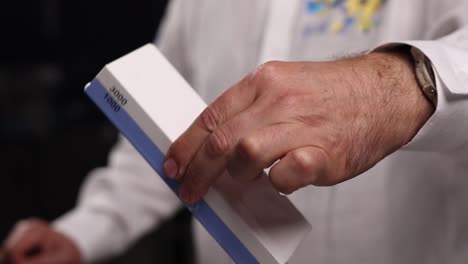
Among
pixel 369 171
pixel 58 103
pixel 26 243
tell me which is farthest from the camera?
pixel 58 103

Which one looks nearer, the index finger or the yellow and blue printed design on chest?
the index finger

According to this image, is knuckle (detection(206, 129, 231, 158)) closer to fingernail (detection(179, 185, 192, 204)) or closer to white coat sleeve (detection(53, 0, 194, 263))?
fingernail (detection(179, 185, 192, 204))

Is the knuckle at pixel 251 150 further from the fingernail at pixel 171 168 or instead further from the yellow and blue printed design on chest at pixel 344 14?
the yellow and blue printed design on chest at pixel 344 14

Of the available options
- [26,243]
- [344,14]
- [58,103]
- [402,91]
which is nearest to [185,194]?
[402,91]


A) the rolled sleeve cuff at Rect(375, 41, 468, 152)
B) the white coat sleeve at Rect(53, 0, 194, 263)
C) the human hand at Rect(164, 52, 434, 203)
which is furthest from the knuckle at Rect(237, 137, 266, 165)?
the white coat sleeve at Rect(53, 0, 194, 263)

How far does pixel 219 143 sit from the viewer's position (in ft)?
1.19

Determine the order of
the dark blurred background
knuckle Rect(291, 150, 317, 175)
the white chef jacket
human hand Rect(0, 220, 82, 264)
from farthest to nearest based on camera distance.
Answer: the dark blurred background < human hand Rect(0, 220, 82, 264) < the white chef jacket < knuckle Rect(291, 150, 317, 175)

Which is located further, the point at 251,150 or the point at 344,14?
the point at 344,14

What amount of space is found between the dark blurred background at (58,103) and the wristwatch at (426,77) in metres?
1.02

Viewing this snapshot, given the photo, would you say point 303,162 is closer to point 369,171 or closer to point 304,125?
point 304,125

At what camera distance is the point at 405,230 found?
570mm

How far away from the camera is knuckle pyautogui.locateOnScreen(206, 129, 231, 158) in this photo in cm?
36

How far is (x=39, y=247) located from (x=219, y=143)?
1.76ft

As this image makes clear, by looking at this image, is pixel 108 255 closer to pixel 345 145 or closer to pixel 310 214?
pixel 310 214
